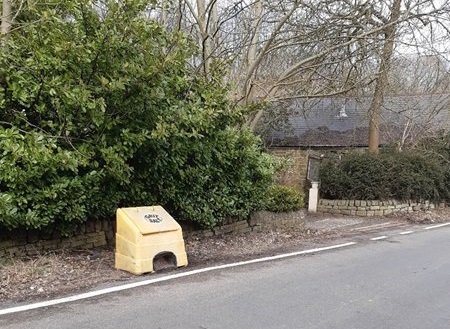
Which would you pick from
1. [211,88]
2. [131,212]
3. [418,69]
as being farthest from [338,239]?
[418,69]

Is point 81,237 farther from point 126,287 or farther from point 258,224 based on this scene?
point 258,224

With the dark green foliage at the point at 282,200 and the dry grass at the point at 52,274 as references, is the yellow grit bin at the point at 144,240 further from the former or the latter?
the dark green foliage at the point at 282,200

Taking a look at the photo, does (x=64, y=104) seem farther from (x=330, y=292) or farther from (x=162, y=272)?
(x=330, y=292)

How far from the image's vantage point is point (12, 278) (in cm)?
583

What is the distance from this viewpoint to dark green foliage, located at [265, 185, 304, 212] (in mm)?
10961

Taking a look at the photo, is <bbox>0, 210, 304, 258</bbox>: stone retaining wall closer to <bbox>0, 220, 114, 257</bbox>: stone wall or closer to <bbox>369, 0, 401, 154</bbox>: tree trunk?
<bbox>0, 220, 114, 257</bbox>: stone wall

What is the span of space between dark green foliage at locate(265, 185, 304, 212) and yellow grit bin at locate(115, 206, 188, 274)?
163 inches

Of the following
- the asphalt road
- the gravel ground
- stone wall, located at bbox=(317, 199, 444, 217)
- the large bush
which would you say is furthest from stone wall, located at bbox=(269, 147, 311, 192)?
the large bush

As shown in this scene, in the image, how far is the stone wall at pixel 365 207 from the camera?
16.0 meters

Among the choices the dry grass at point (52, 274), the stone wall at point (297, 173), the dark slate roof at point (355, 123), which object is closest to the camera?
the dry grass at point (52, 274)

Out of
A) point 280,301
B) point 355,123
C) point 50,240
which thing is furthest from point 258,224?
point 355,123

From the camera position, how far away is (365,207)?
16.0 meters

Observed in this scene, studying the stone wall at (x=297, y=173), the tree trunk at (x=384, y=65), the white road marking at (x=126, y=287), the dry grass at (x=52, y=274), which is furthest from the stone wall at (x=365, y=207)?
the dry grass at (x=52, y=274)

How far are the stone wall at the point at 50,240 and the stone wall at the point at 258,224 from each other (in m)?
1.73
